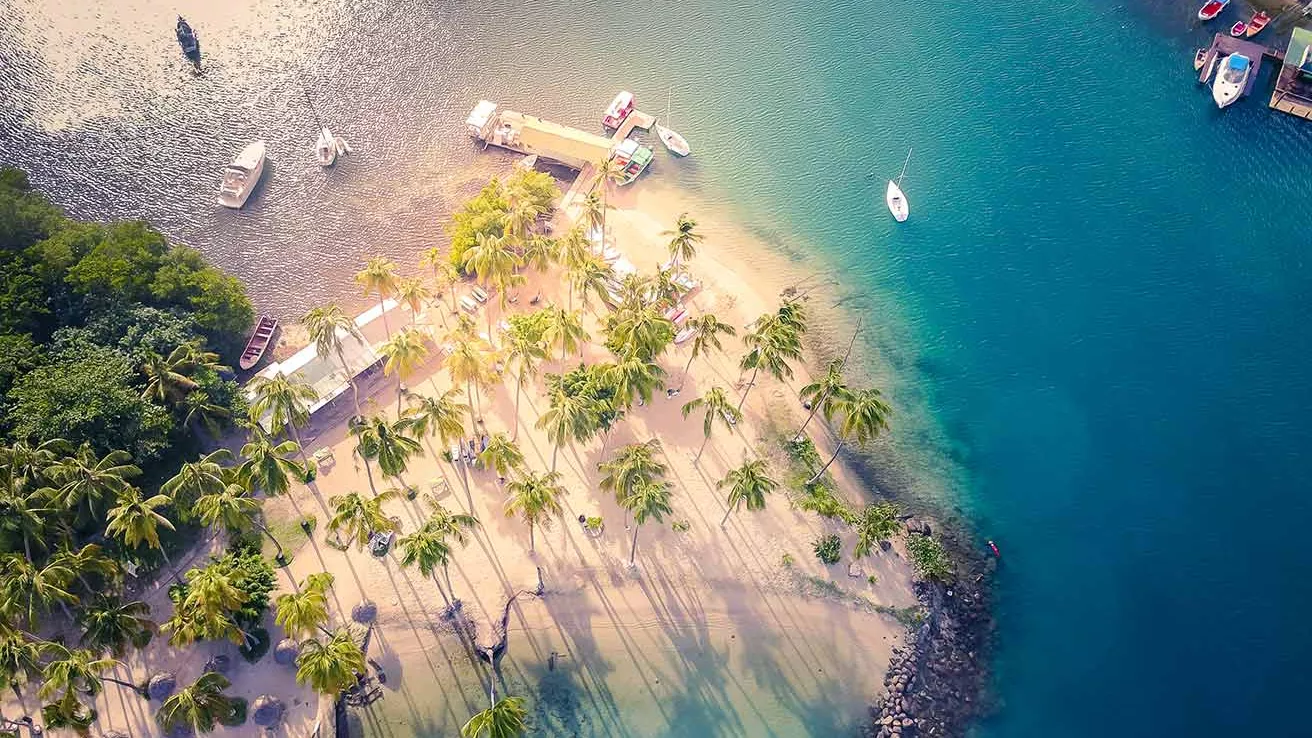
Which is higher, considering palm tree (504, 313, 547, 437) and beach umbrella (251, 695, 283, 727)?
palm tree (504, 313, 547, 437)

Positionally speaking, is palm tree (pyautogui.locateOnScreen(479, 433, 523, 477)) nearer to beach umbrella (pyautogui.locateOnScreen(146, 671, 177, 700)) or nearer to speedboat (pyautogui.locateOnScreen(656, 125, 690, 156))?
beach umbrella (pyautogui.locateOnScreen(146, 671, 177, 700))

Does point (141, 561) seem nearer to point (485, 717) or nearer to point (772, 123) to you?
point (485, 717)

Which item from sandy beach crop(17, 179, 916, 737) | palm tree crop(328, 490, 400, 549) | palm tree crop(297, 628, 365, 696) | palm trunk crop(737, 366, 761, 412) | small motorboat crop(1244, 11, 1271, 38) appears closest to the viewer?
palm tree crop(297, 628, 365, 696)

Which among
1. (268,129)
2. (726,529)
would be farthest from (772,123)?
(268,129)

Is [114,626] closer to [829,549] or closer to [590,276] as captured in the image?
[590,276]

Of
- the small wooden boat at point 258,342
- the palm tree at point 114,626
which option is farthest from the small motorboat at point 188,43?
the palm tree at point 114,626

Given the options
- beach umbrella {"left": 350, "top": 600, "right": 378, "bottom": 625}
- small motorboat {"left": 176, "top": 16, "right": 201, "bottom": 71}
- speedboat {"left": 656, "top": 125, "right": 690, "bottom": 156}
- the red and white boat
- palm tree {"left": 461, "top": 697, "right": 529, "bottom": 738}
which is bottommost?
palm tree {"left": 461, "top": 697, "right": 529, "bottom": 738}

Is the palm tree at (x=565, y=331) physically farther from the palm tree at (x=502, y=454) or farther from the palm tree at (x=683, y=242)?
the palm tree at (x=683, y=242)

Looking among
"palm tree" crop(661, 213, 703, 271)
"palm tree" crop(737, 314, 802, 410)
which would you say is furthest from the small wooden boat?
"palm tree" crop(737, 314, 802, 410)
